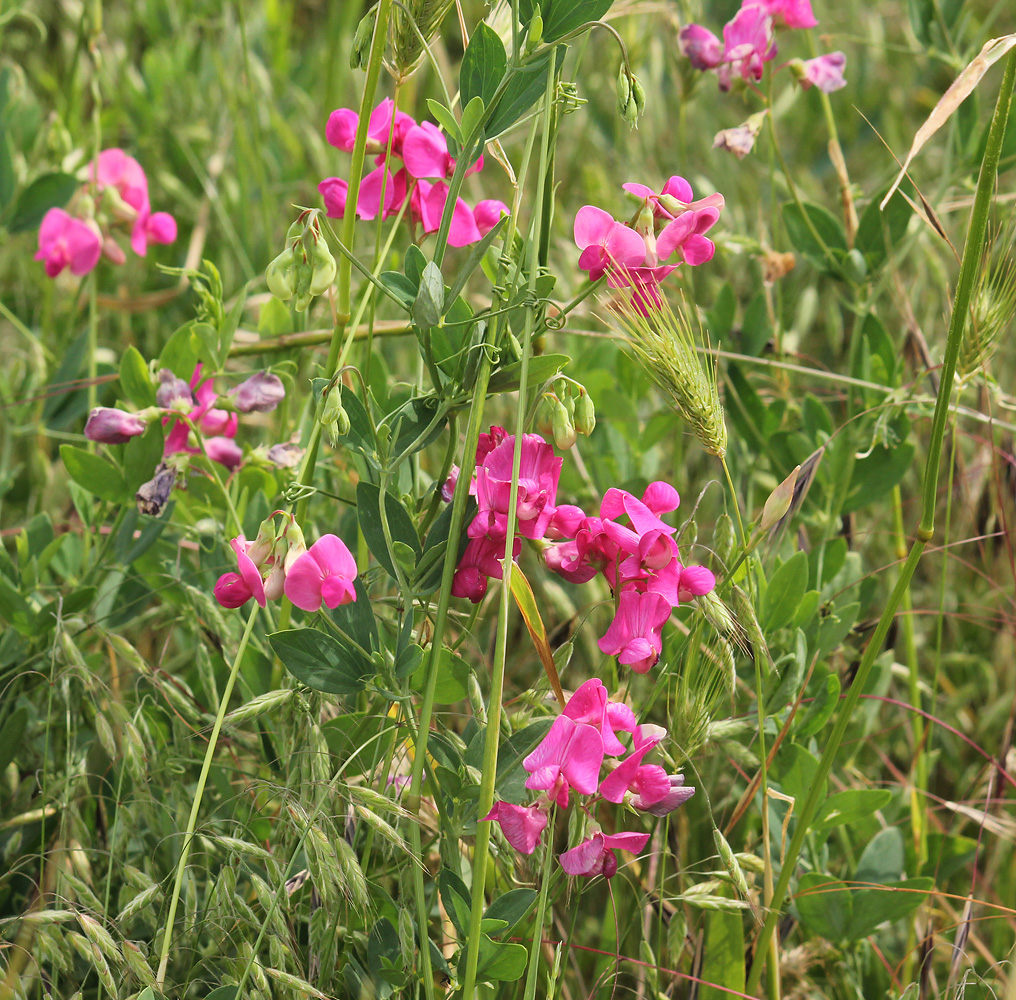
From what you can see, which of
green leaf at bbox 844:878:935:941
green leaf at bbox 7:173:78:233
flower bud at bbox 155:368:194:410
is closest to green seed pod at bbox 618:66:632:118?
flower bud at bbox 155:368:194:410

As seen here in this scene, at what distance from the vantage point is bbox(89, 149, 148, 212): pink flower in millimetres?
1438

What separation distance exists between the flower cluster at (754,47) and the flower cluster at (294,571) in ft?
2.88

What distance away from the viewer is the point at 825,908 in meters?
1.06

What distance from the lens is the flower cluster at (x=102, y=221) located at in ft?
4.48

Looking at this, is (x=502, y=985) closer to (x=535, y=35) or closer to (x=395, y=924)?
(x=395, y=924)

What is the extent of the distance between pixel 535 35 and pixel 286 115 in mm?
1780

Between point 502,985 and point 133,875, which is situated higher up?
point 133,875

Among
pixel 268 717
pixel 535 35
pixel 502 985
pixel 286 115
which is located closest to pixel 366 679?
pixel 268 717

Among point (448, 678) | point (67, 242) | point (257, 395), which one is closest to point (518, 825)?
point (448, 678)

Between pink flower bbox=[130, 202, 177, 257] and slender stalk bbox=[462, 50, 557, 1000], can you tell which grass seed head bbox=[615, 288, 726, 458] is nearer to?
slender stalk bbox=[462, 50, 557, 1000]

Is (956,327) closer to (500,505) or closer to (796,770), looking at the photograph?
(500,505)

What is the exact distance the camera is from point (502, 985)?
3.19ft

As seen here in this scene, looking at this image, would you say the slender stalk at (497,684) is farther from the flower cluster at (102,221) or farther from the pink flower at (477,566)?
the flower cluster at (102,221)

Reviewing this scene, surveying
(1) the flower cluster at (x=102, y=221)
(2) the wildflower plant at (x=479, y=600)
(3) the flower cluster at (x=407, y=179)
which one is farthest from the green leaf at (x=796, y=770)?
(1) the flower cluster at (x=102, y=221)
